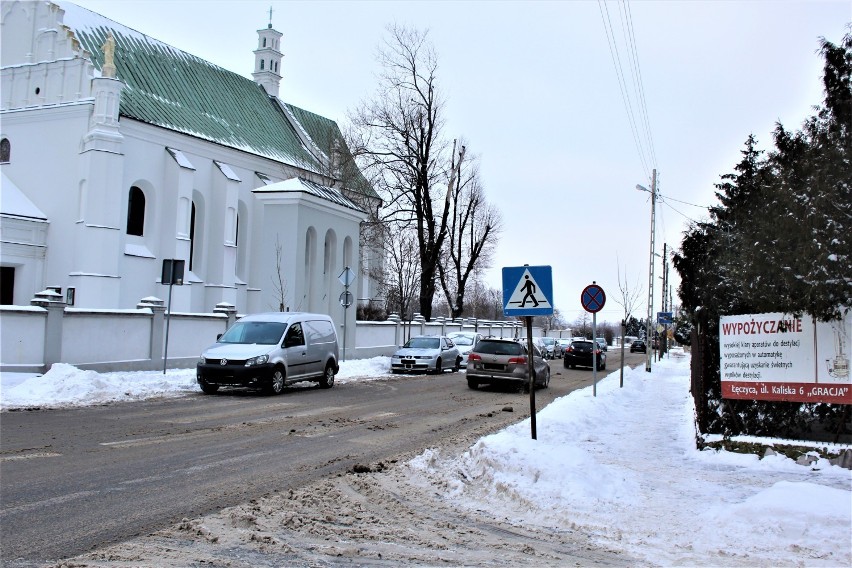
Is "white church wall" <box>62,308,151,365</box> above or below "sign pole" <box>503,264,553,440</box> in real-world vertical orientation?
below

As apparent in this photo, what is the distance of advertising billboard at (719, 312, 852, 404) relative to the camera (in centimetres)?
874

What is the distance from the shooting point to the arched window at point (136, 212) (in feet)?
109

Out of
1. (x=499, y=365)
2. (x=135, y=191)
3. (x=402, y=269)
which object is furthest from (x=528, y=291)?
(x=402, y=269)

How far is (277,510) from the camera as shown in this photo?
6375 millimetres

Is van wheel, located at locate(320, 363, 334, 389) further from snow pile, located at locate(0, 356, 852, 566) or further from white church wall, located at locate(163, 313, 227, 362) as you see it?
snow pile, located at locate(0, 356, 852, 566)

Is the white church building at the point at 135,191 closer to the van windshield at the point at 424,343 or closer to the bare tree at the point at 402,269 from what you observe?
the van windshield at the point at 424,343

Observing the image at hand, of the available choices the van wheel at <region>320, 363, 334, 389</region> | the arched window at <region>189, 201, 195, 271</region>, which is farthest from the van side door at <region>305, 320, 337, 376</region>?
the arched window at <region>189, 201, 195, 271</region>

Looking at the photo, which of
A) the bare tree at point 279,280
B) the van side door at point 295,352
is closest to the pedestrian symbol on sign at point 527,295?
the van side door at point 295,352

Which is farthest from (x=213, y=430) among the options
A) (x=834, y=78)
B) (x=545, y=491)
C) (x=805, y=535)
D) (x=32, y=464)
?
(x=834, y=78)

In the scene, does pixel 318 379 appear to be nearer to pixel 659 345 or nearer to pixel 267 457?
pixel 267 457

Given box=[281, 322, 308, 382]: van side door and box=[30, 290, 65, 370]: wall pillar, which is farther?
box=[281, 322, 308, 382]: van side door

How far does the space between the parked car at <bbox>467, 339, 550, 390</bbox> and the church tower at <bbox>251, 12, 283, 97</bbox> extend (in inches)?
1400

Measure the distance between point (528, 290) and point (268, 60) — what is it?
4791cm

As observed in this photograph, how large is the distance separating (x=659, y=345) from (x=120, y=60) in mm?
39786
